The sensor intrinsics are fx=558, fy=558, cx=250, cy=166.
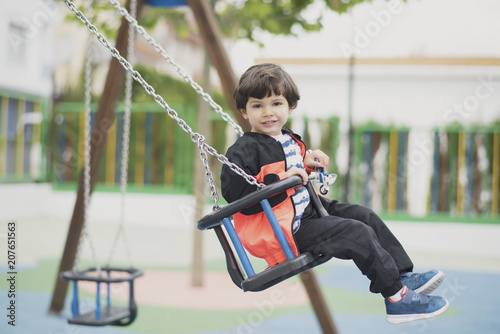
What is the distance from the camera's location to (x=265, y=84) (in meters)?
1.92

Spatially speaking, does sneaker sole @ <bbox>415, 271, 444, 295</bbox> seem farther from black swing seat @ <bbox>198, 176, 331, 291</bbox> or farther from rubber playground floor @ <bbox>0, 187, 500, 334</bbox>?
rubber playground floor @ <bbox>0, 187, 500, 334</bbox>

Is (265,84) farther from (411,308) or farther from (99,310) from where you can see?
(99,310)

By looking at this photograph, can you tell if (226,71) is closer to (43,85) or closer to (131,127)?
(131,127)

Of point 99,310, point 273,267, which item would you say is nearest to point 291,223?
point 273,267

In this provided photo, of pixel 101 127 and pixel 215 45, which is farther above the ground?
pixel 215 45

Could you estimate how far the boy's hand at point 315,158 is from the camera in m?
2.09

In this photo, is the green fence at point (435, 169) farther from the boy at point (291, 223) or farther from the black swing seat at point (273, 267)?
the black swing seat at point (273, 267)

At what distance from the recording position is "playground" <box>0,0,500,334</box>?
10.3 feet

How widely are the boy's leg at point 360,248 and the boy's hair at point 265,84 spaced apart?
475mm

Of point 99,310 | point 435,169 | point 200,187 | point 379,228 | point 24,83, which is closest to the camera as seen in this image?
point 379,228

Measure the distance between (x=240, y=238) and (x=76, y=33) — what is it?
55.4 ft

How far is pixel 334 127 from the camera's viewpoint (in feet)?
27.6

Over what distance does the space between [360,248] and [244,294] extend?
3.26 m

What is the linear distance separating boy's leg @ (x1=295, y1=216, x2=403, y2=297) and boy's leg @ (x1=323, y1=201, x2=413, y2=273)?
0.12 meters
